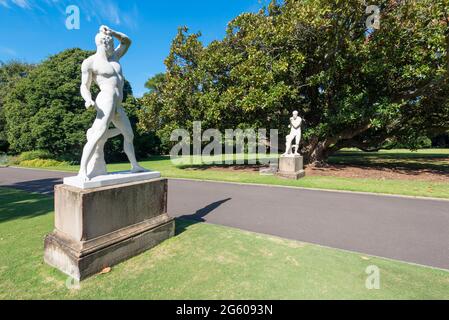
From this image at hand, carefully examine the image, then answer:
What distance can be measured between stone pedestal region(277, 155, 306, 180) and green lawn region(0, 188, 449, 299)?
7.04 metres

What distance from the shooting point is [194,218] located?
588 cm

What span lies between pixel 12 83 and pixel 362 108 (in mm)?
37427

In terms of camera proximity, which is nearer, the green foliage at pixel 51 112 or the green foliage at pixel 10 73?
the green foliage at pixel 51 112

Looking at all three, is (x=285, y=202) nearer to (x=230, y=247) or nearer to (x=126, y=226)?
(x=230, y=247)

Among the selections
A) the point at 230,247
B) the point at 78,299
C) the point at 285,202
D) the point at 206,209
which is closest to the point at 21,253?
the point at 78,299

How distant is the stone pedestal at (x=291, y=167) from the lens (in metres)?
11.2

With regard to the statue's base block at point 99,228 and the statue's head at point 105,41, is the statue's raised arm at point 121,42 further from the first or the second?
the statue's base block at point 99,228

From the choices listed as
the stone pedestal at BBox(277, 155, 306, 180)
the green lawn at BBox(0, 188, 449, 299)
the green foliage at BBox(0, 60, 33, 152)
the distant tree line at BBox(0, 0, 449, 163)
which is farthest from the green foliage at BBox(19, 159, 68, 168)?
the stone pedestal at BBox(277, 155, 306, 180)

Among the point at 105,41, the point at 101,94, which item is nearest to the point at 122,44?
the point at 105,41

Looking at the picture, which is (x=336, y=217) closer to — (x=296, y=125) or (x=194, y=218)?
(x=194, y=218)

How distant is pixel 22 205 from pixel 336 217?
8582 millimetres

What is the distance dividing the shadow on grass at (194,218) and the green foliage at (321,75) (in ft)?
20.4

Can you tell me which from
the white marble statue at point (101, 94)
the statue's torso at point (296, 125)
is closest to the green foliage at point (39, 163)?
the statue's torso at point (296, 125)

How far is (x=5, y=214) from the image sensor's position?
6.31 metres
